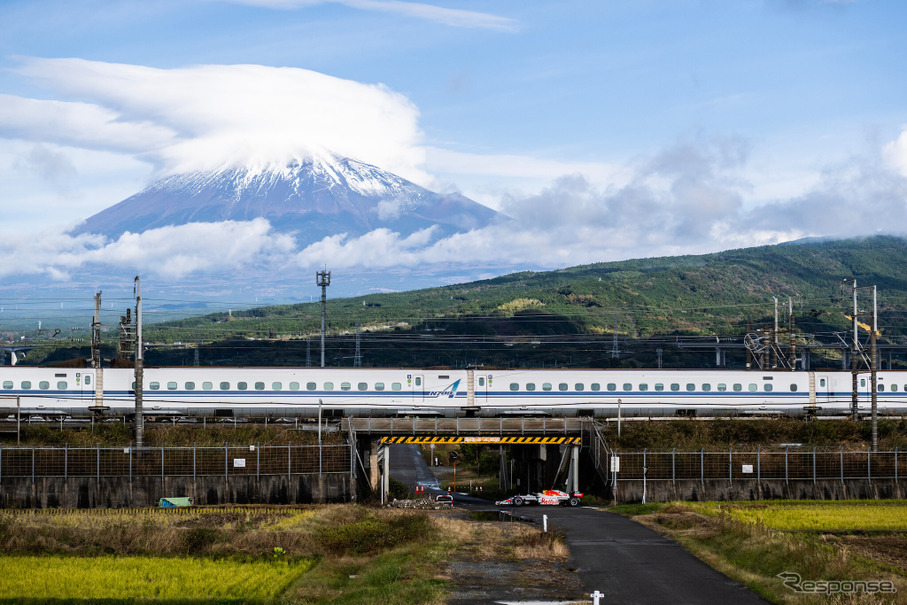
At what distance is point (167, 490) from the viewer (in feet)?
156

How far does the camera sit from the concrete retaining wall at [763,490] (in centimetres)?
4878

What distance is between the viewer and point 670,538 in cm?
3512

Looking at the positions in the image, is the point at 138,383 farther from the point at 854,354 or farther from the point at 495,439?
the point at 854,354

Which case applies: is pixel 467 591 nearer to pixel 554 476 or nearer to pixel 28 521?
pixel 28 521

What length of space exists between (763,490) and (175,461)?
2871cm

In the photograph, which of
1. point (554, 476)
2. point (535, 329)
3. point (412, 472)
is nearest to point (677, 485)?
point (554, 476)

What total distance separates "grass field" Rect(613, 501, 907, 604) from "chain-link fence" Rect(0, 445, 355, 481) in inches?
591

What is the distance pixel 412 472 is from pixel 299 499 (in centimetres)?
4567

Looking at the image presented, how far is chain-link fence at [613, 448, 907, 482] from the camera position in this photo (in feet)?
161

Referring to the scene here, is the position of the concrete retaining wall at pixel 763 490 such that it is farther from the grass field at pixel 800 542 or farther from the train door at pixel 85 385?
the train door at pixel 85 385

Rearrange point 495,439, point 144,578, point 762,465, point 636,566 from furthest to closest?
point 495,439
point 762,465
point 636,566
point 144,578

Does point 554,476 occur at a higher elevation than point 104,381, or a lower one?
lower

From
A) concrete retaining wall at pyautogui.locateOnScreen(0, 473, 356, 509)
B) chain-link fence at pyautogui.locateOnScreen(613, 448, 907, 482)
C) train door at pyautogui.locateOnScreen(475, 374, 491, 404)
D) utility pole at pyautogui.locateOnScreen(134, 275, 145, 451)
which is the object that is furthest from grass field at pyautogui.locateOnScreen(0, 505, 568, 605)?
train door at pyautogui.locateOnScreen(475, 374, 491, 404)

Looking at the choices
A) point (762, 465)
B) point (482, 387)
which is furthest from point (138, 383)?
point (762, 465)
